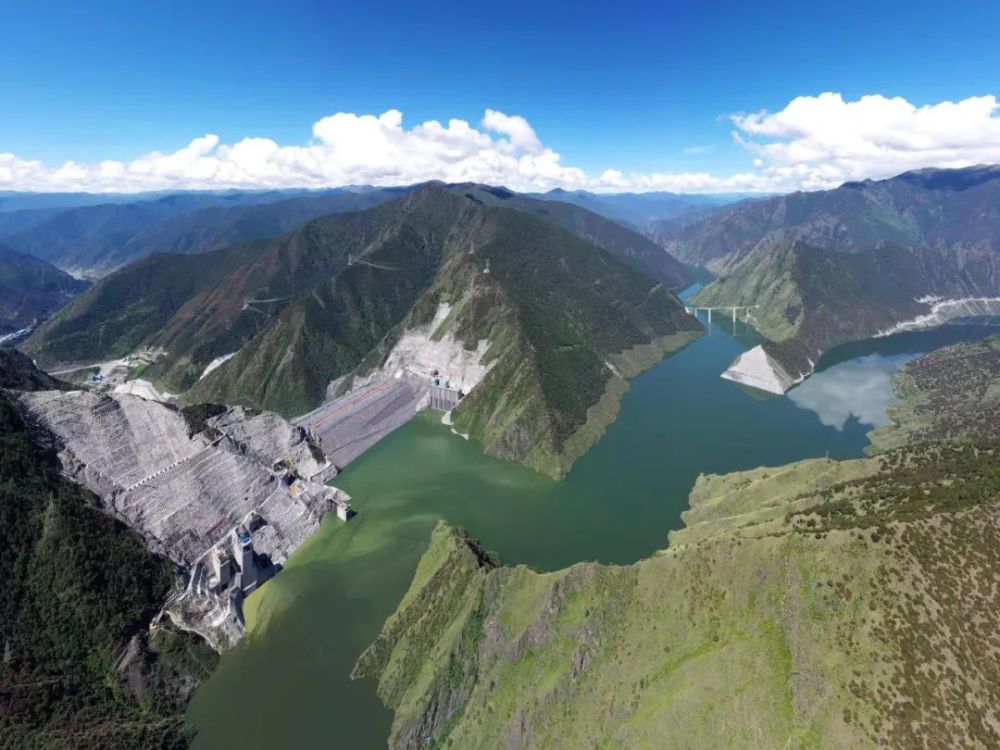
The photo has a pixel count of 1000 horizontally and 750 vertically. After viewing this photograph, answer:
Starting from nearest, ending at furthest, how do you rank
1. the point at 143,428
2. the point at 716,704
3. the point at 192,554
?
the point at 716,704, the point at 192,554, the point at 143,428

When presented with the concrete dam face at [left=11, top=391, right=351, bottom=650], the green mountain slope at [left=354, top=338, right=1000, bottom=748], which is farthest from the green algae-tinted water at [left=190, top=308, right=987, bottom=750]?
the green mountain slope at [left=354, top=338, right=1000, bottom=748]

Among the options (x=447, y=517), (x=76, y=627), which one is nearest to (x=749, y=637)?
(x=447, y=517)

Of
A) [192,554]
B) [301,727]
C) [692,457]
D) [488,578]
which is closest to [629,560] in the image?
[488,578]

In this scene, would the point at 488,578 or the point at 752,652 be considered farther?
the point at 488,578

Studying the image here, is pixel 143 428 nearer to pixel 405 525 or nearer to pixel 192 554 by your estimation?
pixel 192 554

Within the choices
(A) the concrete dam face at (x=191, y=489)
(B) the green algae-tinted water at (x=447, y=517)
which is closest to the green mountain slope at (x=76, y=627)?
(A) the concrete dam face at (x=191, y=489)

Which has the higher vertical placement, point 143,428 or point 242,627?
point 143,428

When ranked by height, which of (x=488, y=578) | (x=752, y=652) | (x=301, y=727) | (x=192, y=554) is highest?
(x=752, y=652)

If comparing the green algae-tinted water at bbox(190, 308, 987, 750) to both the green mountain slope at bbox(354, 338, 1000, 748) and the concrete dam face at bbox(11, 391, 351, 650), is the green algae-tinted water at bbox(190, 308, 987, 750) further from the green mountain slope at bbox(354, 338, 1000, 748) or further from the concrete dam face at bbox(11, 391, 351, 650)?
the green mountain slope at bbox(354, 338, 1000, 748)
